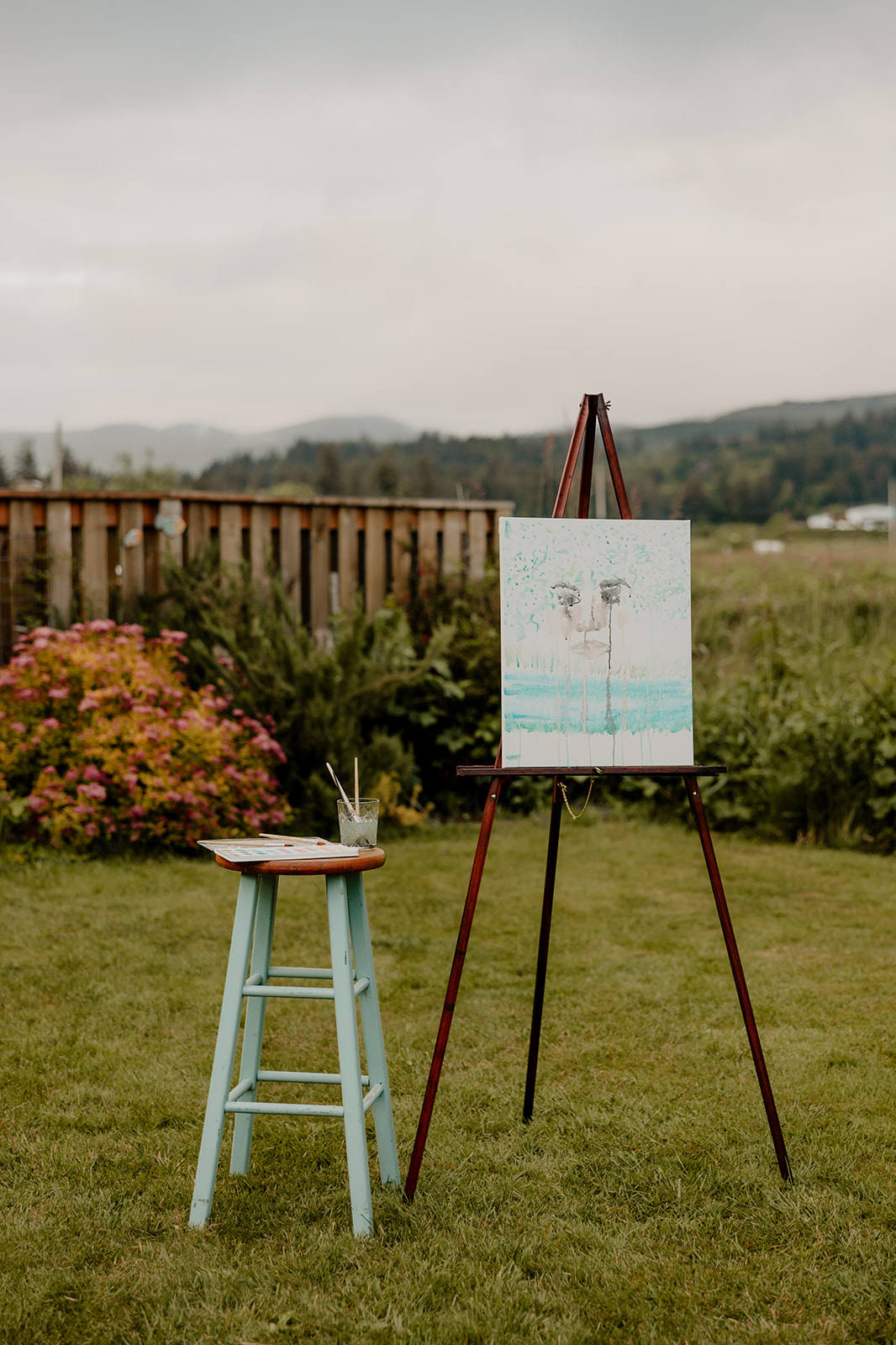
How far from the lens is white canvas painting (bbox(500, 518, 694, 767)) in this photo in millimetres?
2799

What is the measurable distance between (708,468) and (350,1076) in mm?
20911

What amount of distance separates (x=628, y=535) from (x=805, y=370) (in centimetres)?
2482

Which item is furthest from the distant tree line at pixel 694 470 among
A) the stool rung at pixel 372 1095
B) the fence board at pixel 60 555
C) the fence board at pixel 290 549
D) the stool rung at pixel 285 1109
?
the stool rung at pixel 285 1109

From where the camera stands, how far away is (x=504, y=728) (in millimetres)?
2773

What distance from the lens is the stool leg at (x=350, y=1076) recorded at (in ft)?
7.64

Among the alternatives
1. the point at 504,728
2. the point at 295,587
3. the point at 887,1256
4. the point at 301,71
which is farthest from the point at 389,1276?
the point at 301,71

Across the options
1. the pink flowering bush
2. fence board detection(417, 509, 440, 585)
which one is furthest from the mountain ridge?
the pink flowering bush

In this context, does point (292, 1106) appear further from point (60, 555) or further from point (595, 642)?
point (60, 555)

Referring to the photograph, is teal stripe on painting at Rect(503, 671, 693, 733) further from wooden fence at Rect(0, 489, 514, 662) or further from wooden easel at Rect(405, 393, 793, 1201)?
wooden fence at Rect(0, 489, 514, 662)

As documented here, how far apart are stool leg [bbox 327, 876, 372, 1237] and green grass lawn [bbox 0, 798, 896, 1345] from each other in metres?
0.07

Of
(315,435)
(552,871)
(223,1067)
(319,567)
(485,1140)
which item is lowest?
(485,1140)

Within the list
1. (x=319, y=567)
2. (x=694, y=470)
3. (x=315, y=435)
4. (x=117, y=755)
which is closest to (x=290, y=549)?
(x=319, y=567)

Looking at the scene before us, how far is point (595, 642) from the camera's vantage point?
288 centimetres

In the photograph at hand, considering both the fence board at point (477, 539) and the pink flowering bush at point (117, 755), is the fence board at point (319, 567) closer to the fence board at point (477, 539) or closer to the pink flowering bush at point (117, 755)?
the fence board at point (477, 539)
